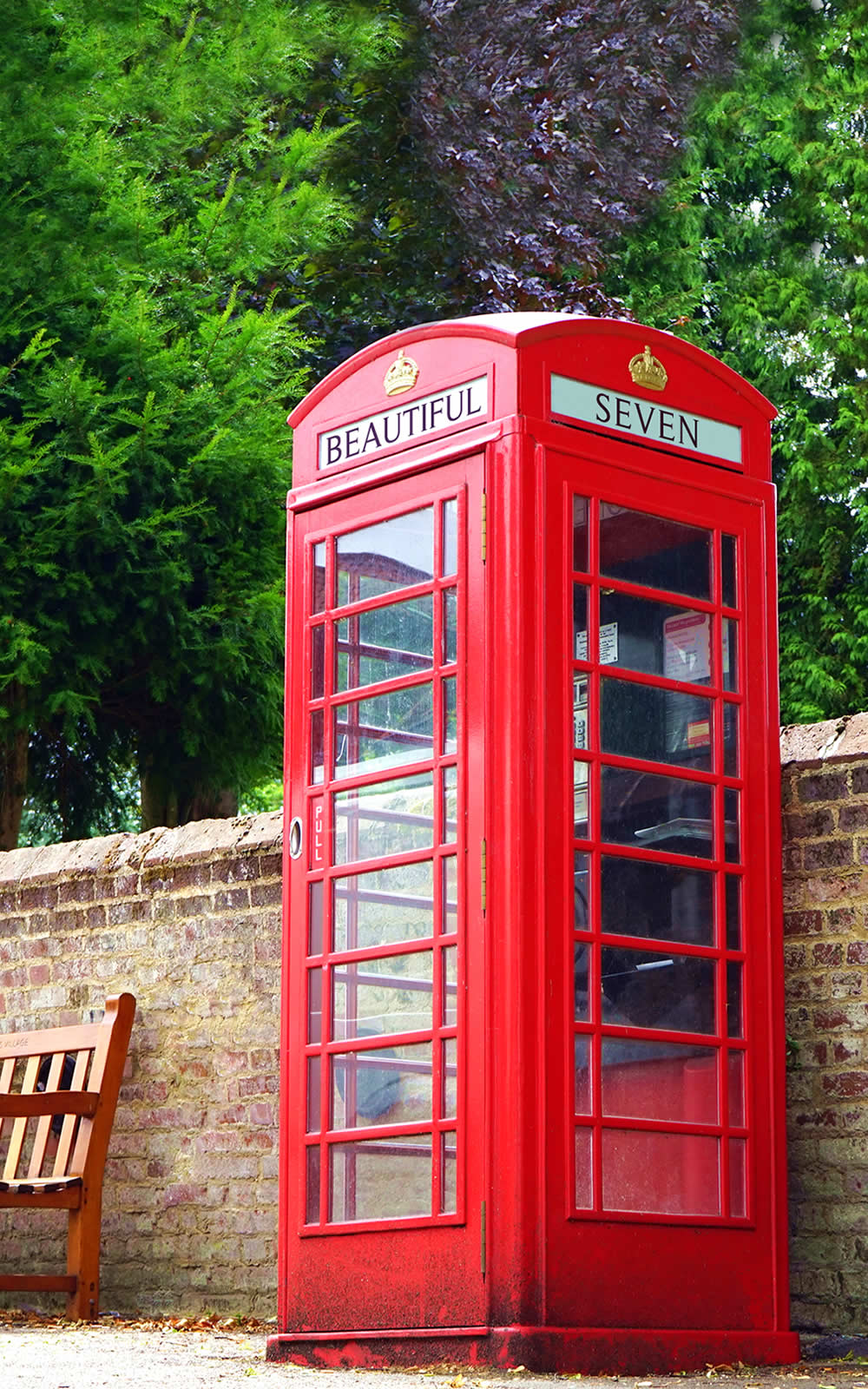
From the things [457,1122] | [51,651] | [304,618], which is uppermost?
[51,651]

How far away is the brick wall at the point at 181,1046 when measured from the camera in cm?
710

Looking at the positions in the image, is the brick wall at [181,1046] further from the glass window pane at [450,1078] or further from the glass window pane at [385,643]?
the glass window pane at [450,1078]

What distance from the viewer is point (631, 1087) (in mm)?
5430

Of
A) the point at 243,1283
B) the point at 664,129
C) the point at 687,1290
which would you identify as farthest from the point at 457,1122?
the point at 664,129

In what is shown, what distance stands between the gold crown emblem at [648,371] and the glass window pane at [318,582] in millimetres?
1096

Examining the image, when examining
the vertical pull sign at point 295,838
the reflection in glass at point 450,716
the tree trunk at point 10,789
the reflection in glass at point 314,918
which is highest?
the tree trunk at point 10,789

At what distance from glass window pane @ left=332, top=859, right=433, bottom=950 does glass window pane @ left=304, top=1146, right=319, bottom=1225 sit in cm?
61

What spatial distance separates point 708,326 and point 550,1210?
53.4 feet

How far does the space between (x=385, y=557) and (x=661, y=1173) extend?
6.43 ft

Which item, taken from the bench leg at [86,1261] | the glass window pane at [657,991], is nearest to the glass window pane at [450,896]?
the glass window pane at [657,991]

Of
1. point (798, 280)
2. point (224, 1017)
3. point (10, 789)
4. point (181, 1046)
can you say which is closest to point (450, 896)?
point (224, 1017)

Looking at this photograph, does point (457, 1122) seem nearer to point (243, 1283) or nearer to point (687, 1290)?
point (687, 1290)

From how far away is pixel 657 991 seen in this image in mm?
5531

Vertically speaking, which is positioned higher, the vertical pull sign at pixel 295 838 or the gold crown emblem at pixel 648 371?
the gold crown emblem at pixel 648 371
